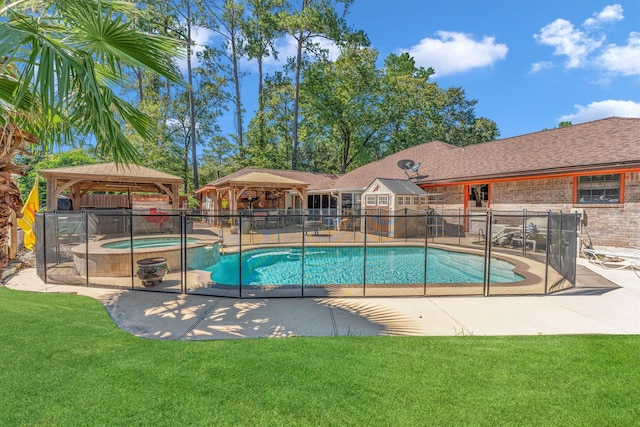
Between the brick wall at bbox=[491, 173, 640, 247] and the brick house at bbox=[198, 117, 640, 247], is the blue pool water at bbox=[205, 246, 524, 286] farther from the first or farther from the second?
the brick house at bbox=[198, 117, 640, 247]

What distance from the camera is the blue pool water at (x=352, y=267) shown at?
880 centimetres

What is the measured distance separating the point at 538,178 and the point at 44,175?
67.7 ft

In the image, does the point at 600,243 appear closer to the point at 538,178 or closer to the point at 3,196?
the point at 538,178

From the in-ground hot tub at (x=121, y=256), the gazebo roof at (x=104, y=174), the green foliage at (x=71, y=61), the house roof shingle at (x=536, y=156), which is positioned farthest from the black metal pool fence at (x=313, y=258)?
the house roof shingle at (x=536, y=156)

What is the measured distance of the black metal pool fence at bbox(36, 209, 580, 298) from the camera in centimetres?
665

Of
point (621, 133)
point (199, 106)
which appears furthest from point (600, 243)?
point (199, 106)

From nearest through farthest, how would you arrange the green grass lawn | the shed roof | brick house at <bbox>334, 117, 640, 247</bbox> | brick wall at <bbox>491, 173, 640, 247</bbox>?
the green grass lawn, brick wall at <bbox>491, 173, 640, 247</bbox>, brick house at <bbox>334, 117, 640, 247</bbox>, the shed roof

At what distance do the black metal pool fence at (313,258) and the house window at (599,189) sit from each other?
6.31 ft

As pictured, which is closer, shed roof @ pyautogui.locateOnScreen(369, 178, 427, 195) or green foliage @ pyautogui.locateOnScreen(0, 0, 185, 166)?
green foliage @ pyautogui.locateOnScreen(0, 0, 185, 166)

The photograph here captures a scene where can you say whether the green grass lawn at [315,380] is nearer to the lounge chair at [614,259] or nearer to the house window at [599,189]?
the lounge chair at [614,259]

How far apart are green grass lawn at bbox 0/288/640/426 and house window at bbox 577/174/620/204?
8931 mm

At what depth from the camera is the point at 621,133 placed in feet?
38.8

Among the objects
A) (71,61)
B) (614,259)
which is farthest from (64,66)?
(614,259)

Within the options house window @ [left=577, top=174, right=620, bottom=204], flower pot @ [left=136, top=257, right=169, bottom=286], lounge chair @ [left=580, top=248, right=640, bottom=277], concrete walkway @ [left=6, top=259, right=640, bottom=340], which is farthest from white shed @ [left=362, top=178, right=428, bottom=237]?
flower pot @ [left=136, top=257, right=169, bottom=286]
